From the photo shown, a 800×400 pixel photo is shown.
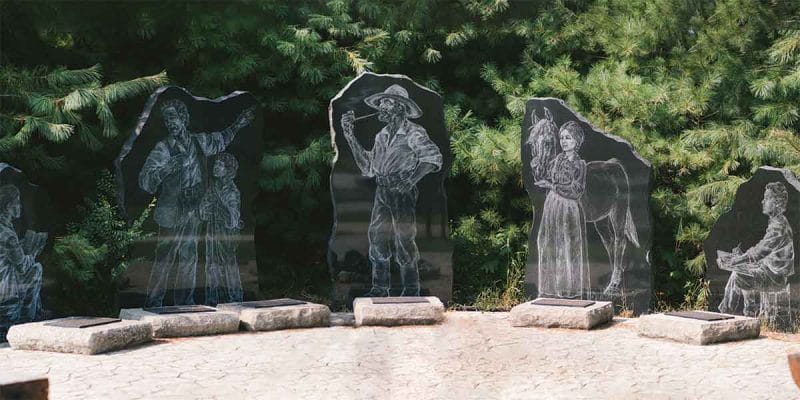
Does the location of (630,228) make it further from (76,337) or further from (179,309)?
(76,337)

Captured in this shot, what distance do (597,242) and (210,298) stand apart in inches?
159

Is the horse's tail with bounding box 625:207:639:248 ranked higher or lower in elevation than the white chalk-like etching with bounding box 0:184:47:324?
higher

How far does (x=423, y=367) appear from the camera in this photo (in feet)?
21.4

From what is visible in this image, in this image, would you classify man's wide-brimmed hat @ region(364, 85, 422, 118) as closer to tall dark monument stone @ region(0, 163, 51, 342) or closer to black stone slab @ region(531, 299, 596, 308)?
black stone slab @ region(531, 299, 596, 308)

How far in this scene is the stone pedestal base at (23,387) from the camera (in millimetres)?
3867

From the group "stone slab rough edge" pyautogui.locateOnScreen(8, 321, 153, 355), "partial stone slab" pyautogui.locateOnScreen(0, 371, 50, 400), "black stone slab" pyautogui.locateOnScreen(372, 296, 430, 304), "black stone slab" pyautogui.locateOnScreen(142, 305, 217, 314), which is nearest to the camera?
"partial stone slab" pyautogui.locateOnScreen(0, 371, 50, 400)

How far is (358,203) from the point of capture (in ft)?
30.1

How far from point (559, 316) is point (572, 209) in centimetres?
144

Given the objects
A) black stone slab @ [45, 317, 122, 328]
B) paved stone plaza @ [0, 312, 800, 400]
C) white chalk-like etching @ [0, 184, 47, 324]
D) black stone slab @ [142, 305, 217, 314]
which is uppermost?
white chalk-like etching @ [0, 184, 47, 324]

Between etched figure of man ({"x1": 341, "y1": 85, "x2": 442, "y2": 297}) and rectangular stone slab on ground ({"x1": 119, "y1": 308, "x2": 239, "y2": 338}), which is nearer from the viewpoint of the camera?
rectangular stone slab on ground ({"x1": 119, "y1": 308, "x2": 239, "y2": 338})

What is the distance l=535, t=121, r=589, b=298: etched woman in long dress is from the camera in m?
9.02

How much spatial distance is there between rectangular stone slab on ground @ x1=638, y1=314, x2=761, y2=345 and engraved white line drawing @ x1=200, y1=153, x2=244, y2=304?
13.5 feet

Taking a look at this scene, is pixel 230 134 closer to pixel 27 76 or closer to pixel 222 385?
pixel 27 76

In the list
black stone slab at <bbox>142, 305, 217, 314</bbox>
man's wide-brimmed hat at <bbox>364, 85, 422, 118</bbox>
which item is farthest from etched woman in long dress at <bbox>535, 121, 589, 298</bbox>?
black stone slab at <bbox>142, 305, 217, 314</bbox>
